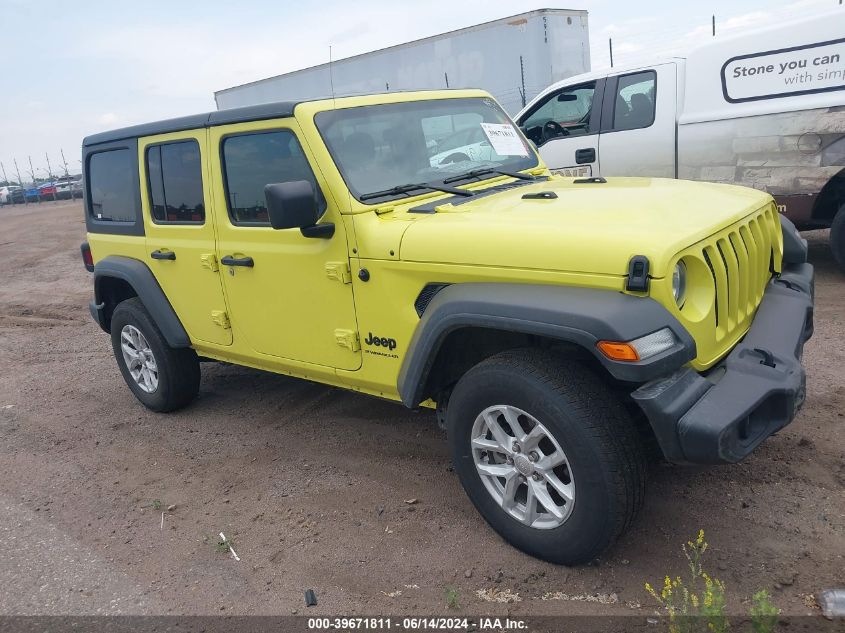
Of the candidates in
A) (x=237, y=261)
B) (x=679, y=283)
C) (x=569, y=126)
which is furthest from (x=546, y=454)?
(x=569, y=126)

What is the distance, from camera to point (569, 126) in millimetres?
7621

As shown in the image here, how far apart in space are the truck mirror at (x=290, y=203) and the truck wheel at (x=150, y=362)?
81.7 inches

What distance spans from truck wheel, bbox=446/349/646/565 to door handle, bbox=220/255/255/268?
4.96 feet

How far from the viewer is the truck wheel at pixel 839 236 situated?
6359 millimetres

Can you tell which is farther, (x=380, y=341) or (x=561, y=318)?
(x=380, y=341)

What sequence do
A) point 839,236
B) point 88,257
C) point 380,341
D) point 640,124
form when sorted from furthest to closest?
point 640,124
point 839,236
point 88,257
point 380,341

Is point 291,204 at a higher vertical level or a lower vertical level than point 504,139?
lower

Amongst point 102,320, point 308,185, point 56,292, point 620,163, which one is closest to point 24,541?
point 102,320

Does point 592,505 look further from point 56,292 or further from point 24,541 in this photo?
point 56,292

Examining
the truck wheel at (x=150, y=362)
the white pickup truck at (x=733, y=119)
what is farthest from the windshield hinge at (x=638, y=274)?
the white pickup truck at (x=733, y=119)

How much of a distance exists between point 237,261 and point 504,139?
68.2 inches

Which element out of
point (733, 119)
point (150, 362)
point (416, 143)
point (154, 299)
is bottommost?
point (150, 362)

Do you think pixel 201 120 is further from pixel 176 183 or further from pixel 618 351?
pixel 618 351

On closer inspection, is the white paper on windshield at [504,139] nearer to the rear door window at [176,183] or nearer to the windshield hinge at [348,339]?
the windshield hinge at [348,339]
